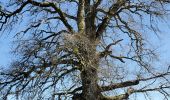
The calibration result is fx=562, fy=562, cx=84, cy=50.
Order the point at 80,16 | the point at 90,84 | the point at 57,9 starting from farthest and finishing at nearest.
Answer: the point at 80,16 < the point at 57,9 < the point at 90,84

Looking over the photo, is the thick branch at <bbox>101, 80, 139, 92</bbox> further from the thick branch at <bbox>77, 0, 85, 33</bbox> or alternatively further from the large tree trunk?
the thick branch at <bbox>77, 0, 85, 33</bbox>

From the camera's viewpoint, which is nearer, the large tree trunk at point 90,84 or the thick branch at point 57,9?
the large tree trunk at point 90,84

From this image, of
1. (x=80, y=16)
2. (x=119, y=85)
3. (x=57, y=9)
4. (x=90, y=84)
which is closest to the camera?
(x=90, y=84)

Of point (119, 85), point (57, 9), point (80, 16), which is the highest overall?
point (57, 9)

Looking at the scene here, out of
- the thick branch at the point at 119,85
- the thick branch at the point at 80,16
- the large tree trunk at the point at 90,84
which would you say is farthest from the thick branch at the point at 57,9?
the thick branch at the point at 119,85

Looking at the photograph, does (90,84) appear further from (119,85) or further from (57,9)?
(57,9)

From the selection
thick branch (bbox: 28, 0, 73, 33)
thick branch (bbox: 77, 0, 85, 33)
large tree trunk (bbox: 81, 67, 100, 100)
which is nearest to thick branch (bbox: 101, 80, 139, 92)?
large tree trunk (bbox: 81, 67, 100, 100)

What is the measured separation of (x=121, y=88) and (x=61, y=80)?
4020 mm

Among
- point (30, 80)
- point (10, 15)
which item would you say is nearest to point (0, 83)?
point (30, 80)

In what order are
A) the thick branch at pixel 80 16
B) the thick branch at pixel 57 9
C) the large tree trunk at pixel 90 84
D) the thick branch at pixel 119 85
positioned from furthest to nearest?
the thick branch at pixel 80 16
the thick branch at pixel 57 9
the thick branch at pixel 119 85
the large tree trunk at pixel 90 84

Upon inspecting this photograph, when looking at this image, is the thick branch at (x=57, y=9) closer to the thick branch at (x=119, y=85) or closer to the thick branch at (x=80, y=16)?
the thick branch at (x=80, y=16)

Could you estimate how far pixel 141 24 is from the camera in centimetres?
2717

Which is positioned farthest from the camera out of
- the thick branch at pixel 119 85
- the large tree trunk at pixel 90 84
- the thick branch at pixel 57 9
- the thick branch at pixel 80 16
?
the thick branch at pixel 80 16

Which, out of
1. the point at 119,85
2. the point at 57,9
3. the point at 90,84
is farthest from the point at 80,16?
the point at 90,84
